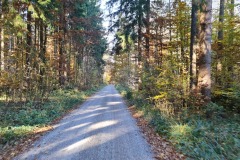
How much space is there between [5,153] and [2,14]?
7.58m

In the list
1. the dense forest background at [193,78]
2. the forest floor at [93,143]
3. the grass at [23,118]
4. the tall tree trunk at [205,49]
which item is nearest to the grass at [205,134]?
the dense forest background at [193,78]

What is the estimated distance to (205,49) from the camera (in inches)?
321

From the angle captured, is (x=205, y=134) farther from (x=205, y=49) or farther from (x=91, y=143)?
(x=205, y=49)

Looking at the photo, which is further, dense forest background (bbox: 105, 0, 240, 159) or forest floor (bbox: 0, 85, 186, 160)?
dense forest background (bbox: 105, 0, 240, 159)

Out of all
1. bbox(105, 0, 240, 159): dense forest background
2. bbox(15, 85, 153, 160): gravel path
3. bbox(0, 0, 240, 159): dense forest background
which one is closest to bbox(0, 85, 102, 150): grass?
bbox(0, 0, 240, 159): dense forest background

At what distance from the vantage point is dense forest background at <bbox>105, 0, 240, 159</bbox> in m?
5.99

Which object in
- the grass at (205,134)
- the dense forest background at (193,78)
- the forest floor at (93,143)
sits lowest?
the forest floor at (93,143)

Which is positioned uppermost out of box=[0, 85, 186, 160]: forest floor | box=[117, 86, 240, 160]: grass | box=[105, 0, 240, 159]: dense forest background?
box=[105, 0, 240, 159]: dense forest background

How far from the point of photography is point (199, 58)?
836 centimetres

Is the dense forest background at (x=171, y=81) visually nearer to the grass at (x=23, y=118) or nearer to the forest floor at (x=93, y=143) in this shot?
the grass at (x=23, y=118)

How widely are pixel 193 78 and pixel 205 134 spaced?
3819mm

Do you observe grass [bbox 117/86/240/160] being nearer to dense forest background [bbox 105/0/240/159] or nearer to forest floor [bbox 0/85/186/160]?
dense forest background [bbox 105/0/240/159]

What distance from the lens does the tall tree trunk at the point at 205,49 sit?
8078 millimetres

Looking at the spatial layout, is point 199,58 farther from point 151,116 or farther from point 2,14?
point 2,14
